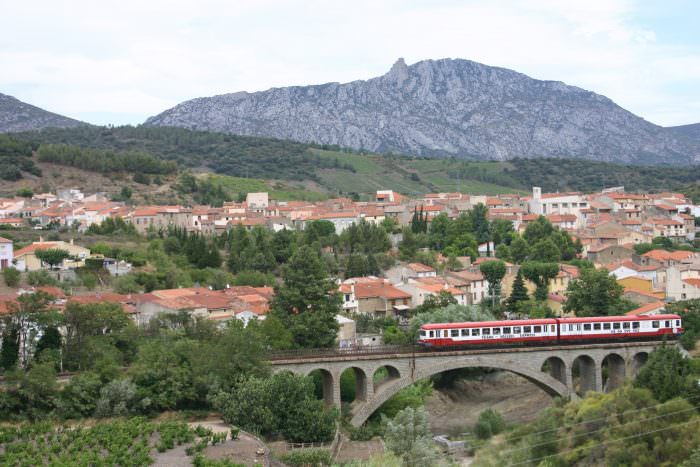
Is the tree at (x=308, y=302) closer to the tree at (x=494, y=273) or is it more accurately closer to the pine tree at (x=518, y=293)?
the pine tree at (x=518, y=293)

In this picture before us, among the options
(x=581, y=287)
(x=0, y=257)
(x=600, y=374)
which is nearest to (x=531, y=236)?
(x=581, y=287)

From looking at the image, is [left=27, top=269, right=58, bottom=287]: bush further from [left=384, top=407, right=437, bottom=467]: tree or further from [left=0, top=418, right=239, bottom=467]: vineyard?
[left=384, top=407, right=437, bottom=467]: tree

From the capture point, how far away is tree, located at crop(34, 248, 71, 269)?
184 ft

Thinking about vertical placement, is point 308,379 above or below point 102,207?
below

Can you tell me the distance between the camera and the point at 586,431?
3294 cm

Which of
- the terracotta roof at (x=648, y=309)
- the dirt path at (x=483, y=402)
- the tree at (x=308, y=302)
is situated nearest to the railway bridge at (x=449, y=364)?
the dirt path at (x=483, y=402)

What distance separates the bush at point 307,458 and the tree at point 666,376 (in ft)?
42.9

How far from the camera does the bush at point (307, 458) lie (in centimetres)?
3114

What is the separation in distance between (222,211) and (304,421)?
5713cm

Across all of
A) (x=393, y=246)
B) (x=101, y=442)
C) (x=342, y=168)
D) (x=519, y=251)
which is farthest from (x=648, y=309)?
(x=342, y=168)

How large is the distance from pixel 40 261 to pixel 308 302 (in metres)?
21.9

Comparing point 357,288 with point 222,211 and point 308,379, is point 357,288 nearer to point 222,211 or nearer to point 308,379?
point 308,379

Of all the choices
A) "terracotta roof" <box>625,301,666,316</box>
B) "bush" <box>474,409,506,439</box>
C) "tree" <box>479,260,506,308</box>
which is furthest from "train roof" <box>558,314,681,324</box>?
"tree" <box>479,260,506,308</box>

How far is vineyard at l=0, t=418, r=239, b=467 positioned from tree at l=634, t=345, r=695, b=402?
16.8 metres
